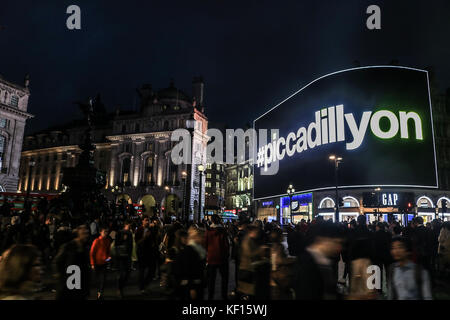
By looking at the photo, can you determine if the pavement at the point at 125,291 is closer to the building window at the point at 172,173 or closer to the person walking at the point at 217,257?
the person walking at the point at 217,257

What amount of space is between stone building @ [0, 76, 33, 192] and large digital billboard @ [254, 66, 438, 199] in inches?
1955

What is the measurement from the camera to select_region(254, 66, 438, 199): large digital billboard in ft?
108

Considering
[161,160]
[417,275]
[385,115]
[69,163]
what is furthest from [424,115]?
[69,163]

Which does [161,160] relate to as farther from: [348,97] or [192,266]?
[192,266]

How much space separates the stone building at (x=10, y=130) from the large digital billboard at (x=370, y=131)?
49646mm

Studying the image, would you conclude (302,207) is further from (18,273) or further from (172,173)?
(18,273)

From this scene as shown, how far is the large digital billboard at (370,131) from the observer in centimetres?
3278

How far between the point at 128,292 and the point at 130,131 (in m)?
59.0

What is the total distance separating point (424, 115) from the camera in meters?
33.5

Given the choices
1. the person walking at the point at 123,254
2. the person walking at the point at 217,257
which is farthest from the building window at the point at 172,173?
the person walking at the point at 217,257

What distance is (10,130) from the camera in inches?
2206

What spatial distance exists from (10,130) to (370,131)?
5800 cm

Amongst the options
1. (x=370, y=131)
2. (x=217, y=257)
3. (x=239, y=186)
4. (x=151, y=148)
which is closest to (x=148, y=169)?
(x=151, y=148)

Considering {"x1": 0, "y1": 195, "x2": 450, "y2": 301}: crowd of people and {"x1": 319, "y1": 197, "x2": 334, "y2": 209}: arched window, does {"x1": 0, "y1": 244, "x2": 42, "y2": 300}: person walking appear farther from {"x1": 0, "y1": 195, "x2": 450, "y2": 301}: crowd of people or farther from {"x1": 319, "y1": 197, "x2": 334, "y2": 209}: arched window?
{"x1": 319, "y1": 197, "x2": 334, "y2": 209}: arched window
